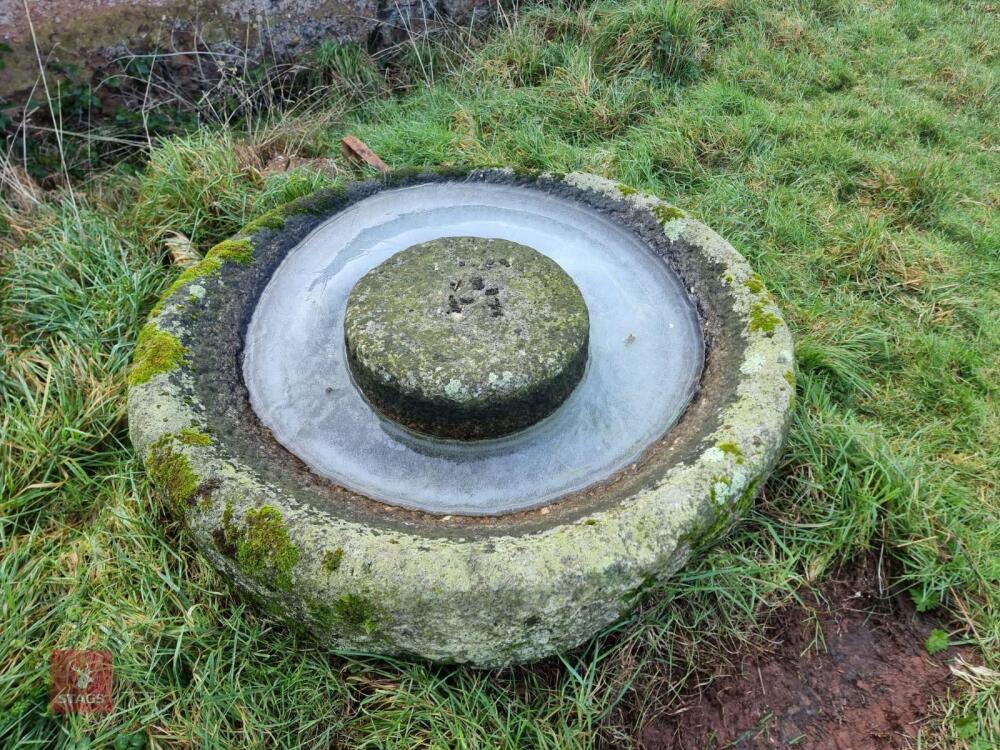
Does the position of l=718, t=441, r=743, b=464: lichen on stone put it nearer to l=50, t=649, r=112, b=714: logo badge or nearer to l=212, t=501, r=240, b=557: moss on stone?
l=212, t=501, r=240, b=557: moss on stone

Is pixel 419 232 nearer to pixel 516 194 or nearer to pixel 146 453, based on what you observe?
pixel 516 194

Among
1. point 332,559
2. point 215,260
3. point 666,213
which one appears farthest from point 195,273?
point 666,213

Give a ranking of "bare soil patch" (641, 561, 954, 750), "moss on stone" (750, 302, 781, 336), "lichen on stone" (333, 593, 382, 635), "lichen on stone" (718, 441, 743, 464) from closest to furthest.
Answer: "lichen on stone" (333, 593, 382, 635)
"lichen on stone" (718, 441, 743, 464)
"bare soil patch" (641, 561, 954, 750)
"moss on stone" (750, 302, 781, 336)

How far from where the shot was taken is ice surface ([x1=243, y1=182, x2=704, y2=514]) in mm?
2113

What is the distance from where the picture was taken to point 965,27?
219 inches

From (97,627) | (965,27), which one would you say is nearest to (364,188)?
(97,627)

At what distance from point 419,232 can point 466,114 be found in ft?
5.92

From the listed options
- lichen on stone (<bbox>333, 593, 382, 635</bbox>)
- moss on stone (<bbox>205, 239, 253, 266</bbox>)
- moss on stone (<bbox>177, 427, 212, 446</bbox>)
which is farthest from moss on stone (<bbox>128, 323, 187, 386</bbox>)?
lichen on stone (<bbox>333, 593, 382, 635</bbox>)

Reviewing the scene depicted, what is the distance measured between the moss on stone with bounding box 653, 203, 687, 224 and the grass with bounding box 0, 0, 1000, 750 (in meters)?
0.84

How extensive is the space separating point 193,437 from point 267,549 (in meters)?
0.47

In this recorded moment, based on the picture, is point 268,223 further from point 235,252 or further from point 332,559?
point 332,559

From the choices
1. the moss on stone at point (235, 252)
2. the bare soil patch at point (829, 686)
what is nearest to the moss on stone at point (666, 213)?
the bare soil patch at point (829, 686)

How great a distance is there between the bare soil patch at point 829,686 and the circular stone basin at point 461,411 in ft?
1.94

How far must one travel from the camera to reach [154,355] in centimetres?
215
